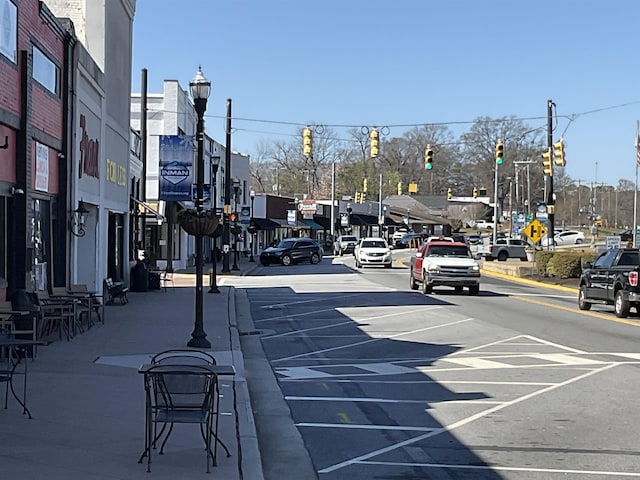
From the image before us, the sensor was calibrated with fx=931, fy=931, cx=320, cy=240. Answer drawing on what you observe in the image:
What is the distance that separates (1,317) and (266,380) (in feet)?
13.2

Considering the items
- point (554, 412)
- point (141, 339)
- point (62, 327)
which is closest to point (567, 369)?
point (554, 412)

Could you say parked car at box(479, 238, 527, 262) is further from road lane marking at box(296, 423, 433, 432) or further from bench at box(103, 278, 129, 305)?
road lane marking at box(296, 423, 433, 432)

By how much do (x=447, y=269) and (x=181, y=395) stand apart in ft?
78.1

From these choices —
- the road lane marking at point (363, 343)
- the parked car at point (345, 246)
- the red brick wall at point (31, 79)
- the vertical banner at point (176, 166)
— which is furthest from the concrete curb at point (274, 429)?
the parked car at point (345, 246)

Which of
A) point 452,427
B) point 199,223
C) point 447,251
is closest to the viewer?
point 452,427

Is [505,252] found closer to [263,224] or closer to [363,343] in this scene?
[263,224]

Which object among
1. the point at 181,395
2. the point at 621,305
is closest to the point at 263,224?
the point at 621,305

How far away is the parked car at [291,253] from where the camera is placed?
58.0 metres

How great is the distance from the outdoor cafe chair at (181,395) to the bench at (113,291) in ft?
55.0

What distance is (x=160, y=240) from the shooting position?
1848 inches

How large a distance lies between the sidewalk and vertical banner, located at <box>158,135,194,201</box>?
14.7 m

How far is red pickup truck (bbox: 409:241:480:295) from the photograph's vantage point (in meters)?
30.9

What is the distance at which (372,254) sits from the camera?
2072 inches

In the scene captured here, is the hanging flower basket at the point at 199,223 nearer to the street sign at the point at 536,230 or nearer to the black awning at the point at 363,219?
the street sign at the point at 536,230
